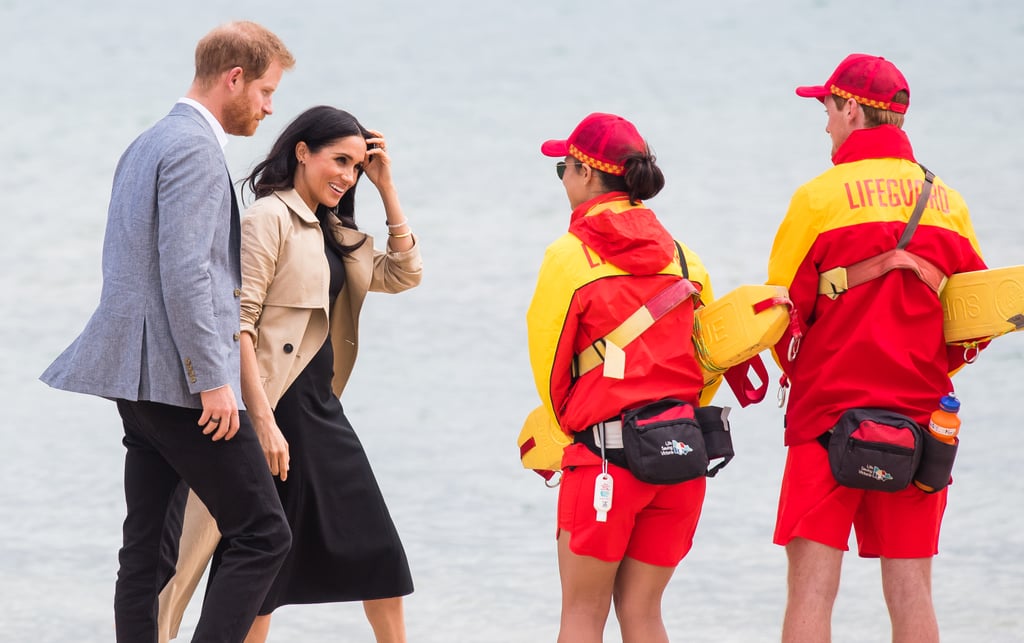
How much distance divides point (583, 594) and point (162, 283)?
1.05 m

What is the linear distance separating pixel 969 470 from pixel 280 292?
3.21 metres

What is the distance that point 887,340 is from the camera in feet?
9.59

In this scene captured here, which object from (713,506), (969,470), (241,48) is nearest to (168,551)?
(241,48)

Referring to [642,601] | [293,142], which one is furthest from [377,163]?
[642,601]

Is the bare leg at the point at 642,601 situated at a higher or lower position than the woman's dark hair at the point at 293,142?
lower

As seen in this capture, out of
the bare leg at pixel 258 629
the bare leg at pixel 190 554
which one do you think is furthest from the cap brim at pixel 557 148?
the bare leg at pixel 258 629

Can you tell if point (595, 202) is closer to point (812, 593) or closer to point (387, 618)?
point (812, 593)

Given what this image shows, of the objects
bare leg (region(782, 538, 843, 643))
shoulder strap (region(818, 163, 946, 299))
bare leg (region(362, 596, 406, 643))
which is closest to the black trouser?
bare leg (region(362, 596, 406, 643))

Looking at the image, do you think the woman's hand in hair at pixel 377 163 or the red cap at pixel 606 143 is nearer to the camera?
the red cap at pixel 606 143

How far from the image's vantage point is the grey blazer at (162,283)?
99.7 inches

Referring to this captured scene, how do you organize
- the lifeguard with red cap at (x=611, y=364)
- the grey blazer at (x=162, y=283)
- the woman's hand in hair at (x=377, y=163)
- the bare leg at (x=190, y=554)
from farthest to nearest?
the woman's hand in hair at (x=377, y=163) < the bare leg at (x=190, y=554) < the lifeguard with red cap at (x=611, y=364) < the grey blazer at (x=162, y=283)

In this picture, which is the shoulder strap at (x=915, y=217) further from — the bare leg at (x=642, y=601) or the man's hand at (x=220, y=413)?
the man's hand at (x=220, y=413)

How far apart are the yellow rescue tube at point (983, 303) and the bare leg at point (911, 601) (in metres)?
0.49

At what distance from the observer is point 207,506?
2688mm
